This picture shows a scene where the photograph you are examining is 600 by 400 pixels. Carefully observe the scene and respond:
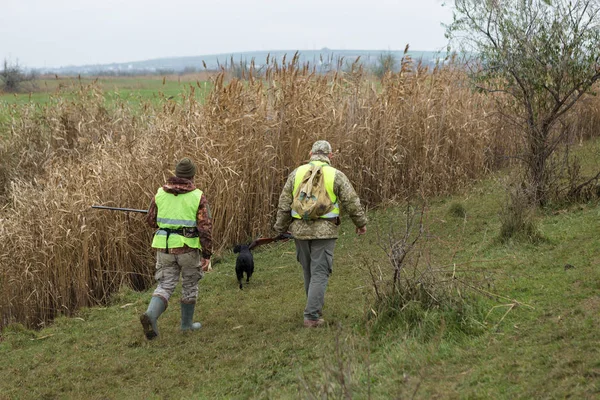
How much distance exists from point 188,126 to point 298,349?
492cm

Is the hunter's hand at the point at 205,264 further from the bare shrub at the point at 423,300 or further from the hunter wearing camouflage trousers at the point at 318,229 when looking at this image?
the bare shrub at the point at 423,300

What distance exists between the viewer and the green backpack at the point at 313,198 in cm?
614

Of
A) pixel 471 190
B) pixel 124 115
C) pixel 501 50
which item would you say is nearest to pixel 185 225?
pixel 501 50

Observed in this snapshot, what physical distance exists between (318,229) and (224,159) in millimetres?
4079

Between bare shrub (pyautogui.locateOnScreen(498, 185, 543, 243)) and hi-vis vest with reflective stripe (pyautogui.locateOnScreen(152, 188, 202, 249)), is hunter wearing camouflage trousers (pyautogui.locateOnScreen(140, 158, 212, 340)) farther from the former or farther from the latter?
bare shrub (pyautogui.locateOnScreen(498, 185, 543, 243))

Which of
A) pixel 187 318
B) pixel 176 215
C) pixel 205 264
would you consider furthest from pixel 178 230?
pixel 187 318

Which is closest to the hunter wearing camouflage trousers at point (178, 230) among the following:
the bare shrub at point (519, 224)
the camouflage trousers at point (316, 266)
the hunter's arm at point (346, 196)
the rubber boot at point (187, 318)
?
the rubber boot at point (187, 318)

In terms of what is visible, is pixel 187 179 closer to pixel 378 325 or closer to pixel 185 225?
pixel 185 225

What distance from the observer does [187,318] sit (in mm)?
6957

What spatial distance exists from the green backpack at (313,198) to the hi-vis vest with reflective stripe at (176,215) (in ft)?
3.50

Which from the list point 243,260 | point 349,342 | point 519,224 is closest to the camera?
point 349,342

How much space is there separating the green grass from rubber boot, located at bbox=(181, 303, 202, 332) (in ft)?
0.36

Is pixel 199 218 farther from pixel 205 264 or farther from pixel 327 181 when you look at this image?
pixel 327 181

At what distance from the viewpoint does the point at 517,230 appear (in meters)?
8.14
